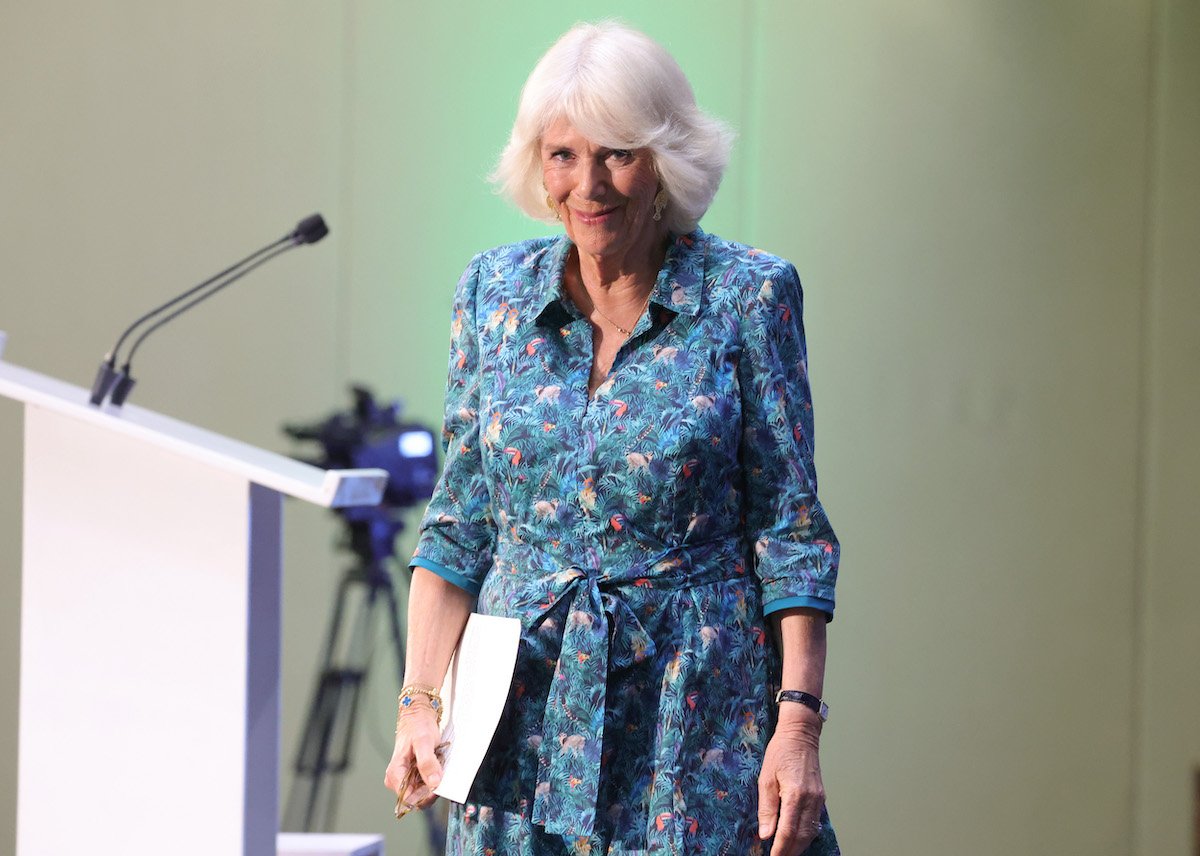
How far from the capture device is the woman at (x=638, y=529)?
4.49 feet

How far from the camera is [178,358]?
3428 mm

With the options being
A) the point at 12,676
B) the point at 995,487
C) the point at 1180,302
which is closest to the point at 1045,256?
the point at 1180,302

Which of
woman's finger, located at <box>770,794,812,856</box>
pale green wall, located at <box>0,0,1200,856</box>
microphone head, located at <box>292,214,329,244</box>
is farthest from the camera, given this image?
pale green wall, located at <box>0,0,1200,856</box>

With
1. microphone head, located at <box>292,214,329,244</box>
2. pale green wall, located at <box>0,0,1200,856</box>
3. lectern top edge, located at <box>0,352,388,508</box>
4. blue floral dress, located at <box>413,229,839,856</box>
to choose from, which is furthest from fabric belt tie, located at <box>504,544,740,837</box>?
pale green wall, located at <box>0,0,1200,856</box>

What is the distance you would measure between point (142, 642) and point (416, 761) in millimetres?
332

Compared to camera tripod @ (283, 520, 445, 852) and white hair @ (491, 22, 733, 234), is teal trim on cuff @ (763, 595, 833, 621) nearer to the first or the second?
white hair @ (491, 22, 733, 234)

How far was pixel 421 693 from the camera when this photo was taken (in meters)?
1.46

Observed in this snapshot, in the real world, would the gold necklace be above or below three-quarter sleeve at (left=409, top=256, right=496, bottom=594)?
above

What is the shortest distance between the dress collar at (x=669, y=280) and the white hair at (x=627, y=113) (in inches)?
1.0

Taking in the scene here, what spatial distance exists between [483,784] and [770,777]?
29cm

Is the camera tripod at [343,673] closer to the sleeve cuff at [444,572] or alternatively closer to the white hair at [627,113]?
the sleeve cuff at [444,572]

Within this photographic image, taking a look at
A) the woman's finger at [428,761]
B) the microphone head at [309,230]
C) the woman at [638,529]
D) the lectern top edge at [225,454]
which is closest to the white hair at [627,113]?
the woman at [638,529]

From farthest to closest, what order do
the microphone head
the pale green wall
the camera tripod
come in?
A: 1. the camera tripod
2. the pale green wall
3. the microphone head

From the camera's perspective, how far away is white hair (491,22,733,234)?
1418mm
